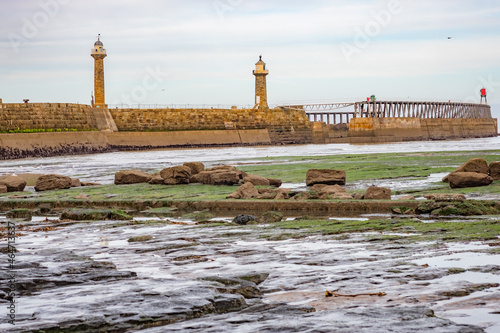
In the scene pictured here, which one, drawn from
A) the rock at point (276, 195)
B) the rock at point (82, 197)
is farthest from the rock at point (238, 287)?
the rock at point (82, 197)

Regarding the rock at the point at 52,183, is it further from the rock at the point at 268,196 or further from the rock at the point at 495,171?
the rock at the point at 495,171

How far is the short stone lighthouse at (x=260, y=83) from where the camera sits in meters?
87.6

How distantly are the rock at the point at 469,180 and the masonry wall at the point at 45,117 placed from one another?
4476 cm

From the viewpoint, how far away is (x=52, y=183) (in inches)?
755

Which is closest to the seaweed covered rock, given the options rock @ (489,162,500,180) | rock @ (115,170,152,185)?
rock @ (489,162,500,180)

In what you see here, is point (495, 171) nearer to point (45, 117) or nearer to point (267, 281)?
point (267, 281)

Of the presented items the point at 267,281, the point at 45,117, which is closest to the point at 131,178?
the point at 267,281

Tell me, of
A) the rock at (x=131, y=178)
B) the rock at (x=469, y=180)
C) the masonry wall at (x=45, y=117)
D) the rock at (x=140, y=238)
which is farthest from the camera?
the masonry wall at (x=45, y=117)

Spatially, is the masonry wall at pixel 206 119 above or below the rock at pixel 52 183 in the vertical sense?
above

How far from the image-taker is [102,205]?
14.9m

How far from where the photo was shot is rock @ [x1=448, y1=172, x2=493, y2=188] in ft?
50.4

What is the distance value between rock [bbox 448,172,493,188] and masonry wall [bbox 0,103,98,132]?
44764mm

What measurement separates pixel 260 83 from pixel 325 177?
7134 cm

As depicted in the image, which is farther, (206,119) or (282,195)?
(206,119)
